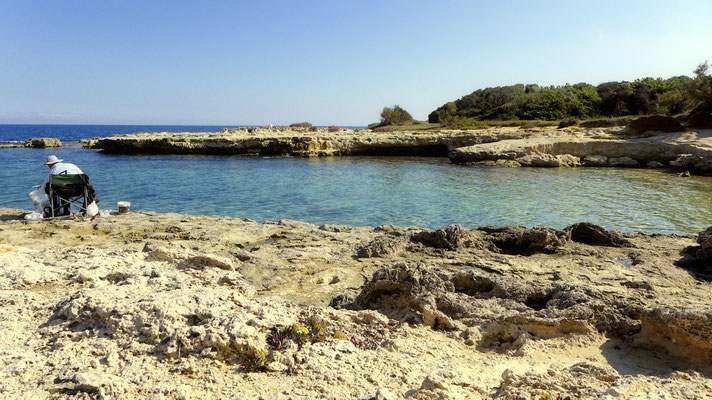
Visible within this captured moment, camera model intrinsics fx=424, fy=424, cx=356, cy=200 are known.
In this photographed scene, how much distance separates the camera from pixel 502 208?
13.2 meters

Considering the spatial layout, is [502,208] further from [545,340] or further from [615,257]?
[545,340]

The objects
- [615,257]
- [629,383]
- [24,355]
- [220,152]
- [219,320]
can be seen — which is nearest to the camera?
[629,383]

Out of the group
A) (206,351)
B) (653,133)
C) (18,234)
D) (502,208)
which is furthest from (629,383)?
(653,133)

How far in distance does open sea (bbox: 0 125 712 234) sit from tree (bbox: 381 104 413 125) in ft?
82.8

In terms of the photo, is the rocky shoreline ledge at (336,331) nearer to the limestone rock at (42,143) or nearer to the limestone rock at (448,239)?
the limestone rock at (448,239)

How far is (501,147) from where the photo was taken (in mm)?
26656

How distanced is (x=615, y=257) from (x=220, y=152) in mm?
31645

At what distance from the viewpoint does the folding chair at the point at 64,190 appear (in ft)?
29.5

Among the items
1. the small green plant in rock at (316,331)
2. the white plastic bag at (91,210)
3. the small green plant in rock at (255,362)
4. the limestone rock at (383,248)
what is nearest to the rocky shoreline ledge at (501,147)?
the limestone rock at (383,248)

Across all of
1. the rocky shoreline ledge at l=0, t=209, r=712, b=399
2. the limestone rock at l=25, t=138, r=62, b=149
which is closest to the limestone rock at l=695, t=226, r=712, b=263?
the rocky shoreline ledge at l=0, t=209, r=712, b=399

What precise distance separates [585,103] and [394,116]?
20218mm

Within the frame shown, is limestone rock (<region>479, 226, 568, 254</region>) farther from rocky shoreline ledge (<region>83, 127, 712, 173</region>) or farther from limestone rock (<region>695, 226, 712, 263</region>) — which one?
rocky shoreline ledge (<region>83, 127, 712, 173</region>)

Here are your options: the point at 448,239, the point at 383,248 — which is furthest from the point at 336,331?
the point at 448,239

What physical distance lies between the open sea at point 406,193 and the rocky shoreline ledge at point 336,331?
236 inches
